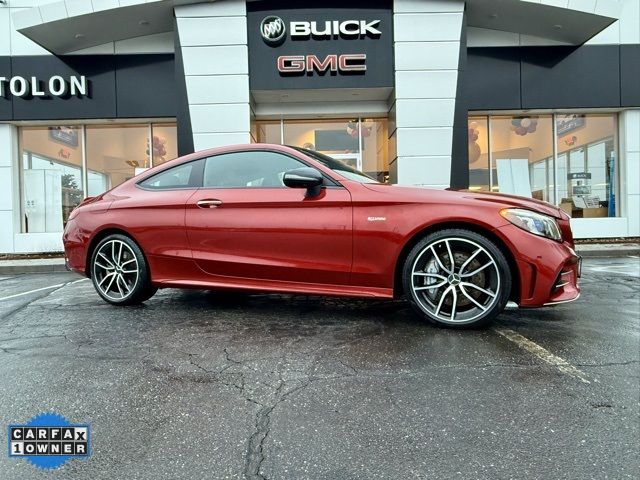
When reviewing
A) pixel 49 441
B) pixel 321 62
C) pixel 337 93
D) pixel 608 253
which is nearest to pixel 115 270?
pixel 49 441

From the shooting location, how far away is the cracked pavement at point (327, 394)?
1852mm

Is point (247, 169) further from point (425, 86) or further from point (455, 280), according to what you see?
point (425, 86)

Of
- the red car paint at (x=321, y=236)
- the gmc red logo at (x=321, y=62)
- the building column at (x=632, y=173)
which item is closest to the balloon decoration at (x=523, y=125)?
the building column at (x=632, y=173)

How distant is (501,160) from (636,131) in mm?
3255

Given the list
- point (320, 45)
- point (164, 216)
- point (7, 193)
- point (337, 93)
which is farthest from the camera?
point (7, 193)

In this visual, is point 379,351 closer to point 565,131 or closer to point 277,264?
point 277,264

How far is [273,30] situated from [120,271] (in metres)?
7.89

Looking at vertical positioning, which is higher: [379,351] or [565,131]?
[565,131]

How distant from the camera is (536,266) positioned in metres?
3.28

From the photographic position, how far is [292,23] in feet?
34.4

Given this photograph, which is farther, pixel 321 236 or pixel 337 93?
→ pixel 337 93

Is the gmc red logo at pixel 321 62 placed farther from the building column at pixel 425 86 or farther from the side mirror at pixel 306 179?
the side mirror at pixel 306 179

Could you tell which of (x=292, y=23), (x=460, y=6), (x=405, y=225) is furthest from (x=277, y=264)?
(x=460, y=6)

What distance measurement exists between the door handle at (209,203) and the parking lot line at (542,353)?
242 centimetres
